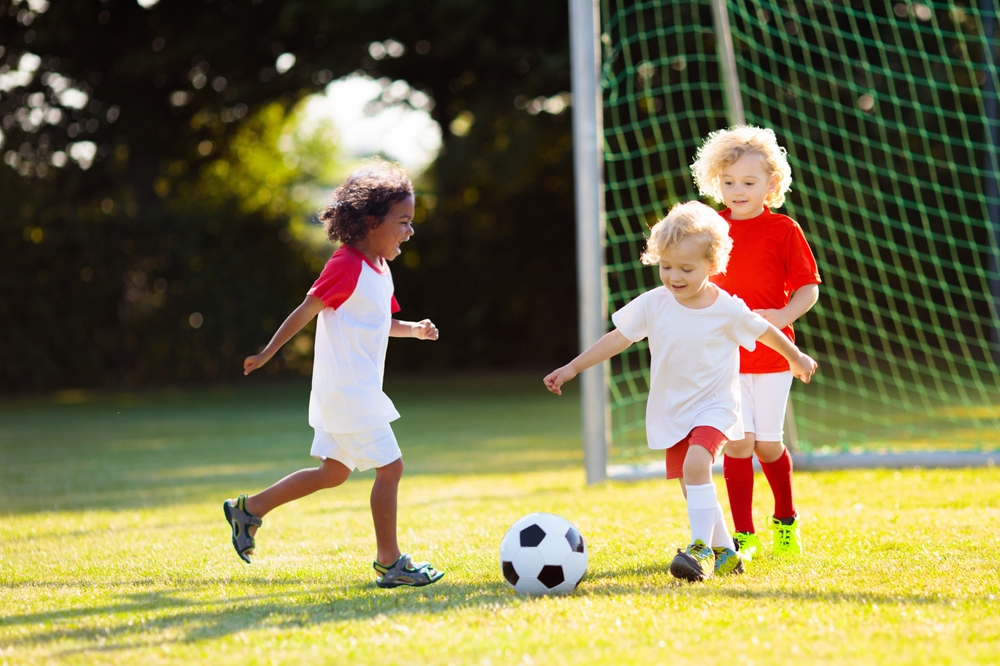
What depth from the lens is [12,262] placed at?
1389cm

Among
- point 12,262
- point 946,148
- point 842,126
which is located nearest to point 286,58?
point 12,262

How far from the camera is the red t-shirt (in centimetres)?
347

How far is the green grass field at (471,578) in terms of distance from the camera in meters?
2.35

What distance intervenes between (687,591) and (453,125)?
13763 mm

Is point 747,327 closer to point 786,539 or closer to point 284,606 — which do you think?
point 786,539

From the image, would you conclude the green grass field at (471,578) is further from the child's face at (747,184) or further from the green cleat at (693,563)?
the child's face at (747,184)

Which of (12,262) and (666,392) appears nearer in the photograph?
(666,392)

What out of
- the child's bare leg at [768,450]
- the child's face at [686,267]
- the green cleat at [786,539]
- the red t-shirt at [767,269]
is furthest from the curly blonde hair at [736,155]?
the green cleat at [786,539]

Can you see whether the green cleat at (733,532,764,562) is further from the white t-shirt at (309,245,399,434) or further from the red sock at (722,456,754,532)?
the white t-shirt at (309,245,399,434)

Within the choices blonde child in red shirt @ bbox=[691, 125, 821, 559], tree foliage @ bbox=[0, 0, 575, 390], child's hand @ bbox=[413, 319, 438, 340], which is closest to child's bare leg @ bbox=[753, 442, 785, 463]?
blonde child in red shirt @ bbox=[691, 125, 821, 559]

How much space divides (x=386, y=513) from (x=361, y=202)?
0.97 meters

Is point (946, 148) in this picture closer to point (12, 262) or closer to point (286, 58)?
point (286, 58)

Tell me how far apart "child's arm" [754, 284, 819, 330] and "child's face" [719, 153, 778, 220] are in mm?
336

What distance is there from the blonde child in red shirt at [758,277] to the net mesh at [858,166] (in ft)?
18.5
